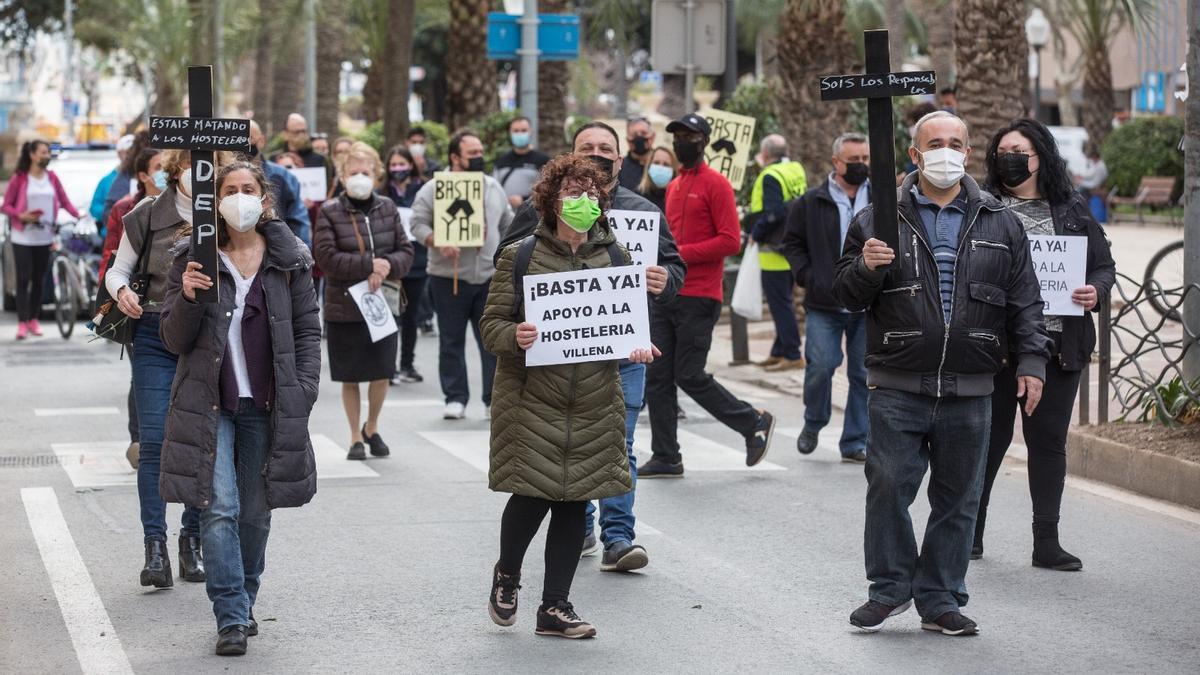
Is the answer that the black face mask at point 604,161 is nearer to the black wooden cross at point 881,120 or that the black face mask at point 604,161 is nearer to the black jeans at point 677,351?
the black wooden cross at point 881,120

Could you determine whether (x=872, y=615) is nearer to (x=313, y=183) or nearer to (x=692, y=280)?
(x=692, y=280)

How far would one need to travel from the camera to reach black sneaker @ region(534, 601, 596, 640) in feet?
21.6

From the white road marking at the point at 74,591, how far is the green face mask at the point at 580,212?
2167mm

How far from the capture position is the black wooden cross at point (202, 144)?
616 centimetres

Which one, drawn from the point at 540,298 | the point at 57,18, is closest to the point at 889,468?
the point at 540,298

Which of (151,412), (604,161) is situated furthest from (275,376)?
(604,161)

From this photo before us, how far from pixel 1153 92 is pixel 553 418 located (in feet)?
145

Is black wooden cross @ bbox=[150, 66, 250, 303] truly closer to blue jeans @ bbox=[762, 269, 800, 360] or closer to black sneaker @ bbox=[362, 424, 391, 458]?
black sneaker @ bbox=[362, 424, 391, 458]

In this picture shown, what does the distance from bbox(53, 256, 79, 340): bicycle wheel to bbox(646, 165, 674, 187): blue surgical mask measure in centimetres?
892

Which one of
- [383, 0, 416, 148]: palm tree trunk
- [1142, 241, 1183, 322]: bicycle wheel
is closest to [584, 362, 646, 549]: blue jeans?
[1142, 241, 1183, 322]: bicycle wheel

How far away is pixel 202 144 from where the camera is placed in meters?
6.20

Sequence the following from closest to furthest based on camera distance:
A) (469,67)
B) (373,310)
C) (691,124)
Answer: (691,124) < (373,310) < (469,67)

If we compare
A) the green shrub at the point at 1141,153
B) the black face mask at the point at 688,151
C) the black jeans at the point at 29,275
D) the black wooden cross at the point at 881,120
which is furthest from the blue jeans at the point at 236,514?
the green shrub at the point at 1141,153

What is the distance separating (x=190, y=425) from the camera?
6.32 metres
